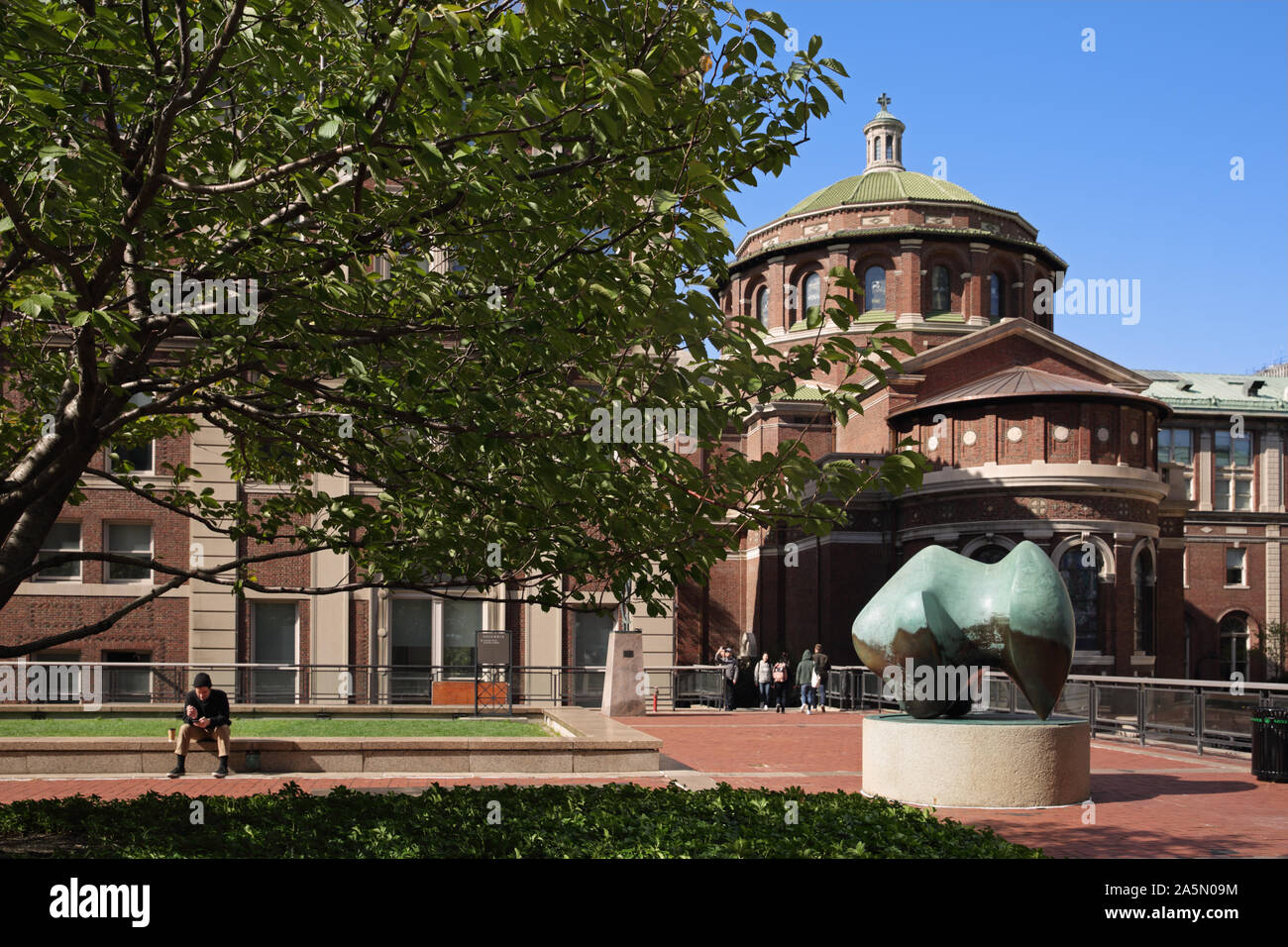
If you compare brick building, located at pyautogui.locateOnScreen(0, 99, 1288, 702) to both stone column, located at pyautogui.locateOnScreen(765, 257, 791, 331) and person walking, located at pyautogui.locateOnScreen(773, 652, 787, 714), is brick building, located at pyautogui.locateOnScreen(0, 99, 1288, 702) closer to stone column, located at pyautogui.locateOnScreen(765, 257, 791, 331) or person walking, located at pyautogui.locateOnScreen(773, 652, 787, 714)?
stone column, located at pyautogui.locateOnScreen(765, 257, 791, 331)

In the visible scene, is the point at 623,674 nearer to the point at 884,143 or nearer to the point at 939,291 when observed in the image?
the point at 939,291

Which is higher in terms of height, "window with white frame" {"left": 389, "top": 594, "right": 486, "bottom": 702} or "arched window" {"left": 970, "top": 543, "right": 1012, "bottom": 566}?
"arched window" {"left": 970, "top": 543, "right": 1012, "bottom": 566}

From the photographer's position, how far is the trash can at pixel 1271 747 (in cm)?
1725

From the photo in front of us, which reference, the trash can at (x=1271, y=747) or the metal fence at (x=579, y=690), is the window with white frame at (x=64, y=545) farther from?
the trash can at (x=1271, y=747)

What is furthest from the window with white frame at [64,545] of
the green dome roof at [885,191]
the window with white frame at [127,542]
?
the green dome roof at [885,191]

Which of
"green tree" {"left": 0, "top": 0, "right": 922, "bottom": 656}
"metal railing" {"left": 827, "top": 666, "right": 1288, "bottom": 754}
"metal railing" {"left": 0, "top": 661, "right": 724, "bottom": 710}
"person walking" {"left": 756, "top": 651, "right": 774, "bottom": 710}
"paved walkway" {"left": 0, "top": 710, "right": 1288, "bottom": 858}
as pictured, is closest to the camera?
"green tree" {"left": 0, "top": 0, "right": 922, "bottom": 656}

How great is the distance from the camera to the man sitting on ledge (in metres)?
15.7

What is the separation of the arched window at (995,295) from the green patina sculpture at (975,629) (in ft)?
139

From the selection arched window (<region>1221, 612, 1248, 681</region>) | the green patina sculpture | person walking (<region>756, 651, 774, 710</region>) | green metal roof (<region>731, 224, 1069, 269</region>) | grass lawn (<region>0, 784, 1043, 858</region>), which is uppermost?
green metal roof (<region>731, 224, 1069, 269</region>)

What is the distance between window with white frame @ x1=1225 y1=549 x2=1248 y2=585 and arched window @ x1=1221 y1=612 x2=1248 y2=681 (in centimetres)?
190

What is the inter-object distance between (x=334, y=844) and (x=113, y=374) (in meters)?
3.62

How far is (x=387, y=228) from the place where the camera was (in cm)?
736

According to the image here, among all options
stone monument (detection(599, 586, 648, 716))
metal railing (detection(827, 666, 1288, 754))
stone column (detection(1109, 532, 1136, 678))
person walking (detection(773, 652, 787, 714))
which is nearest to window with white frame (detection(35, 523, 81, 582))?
stone monument (detection(599, 586, 648, 716))

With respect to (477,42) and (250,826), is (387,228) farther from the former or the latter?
(250,826)
